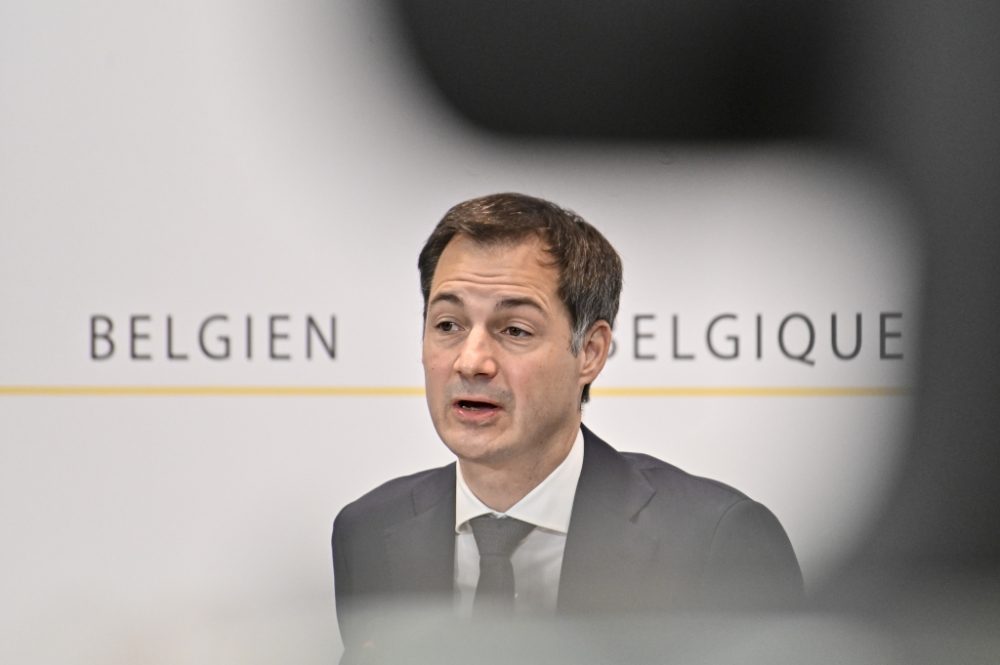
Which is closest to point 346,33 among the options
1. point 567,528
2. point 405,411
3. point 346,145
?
point 346,145

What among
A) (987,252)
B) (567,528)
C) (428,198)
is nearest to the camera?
(987,252)

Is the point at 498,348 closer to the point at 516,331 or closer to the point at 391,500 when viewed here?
the point at 516,331

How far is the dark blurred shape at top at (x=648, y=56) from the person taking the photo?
0.98 metres

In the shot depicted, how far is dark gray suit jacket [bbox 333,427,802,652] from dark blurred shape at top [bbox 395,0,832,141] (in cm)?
39

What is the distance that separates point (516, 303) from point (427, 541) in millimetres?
273

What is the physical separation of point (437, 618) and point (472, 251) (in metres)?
0.37

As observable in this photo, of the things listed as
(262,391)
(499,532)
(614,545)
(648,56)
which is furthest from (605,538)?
(648,56)

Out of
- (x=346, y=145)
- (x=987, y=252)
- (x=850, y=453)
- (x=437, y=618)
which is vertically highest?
(x=346, y=145)

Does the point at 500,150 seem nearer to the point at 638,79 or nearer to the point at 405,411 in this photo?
the point at 638,79

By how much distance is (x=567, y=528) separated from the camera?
1.22 m

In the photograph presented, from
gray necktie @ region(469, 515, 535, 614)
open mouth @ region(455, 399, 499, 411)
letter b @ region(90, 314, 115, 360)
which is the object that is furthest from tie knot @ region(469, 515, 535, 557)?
letter b @ region(90, 314, 115, 360)

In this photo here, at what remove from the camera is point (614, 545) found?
1.21 m

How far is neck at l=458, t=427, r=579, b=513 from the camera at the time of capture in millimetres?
1229

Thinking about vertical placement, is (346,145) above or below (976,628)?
above
